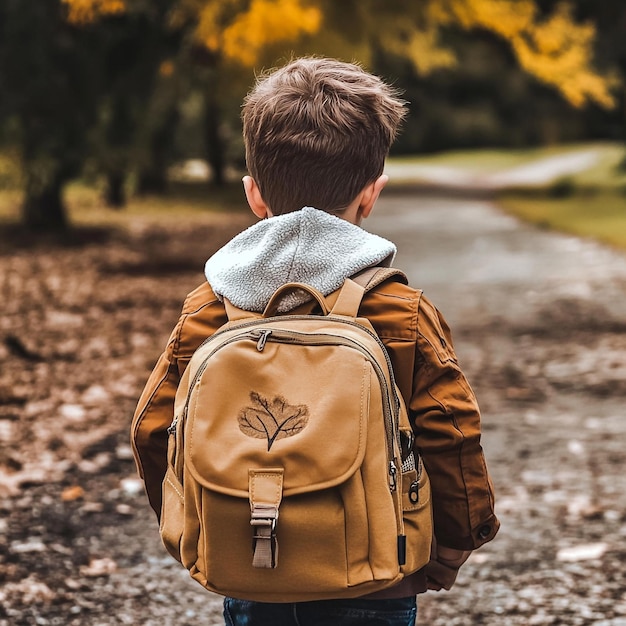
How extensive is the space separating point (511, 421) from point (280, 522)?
3667mm

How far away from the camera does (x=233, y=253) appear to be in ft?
5.98

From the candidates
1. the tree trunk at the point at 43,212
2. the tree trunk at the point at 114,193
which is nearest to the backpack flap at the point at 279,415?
the tree trunk at the point at 43,212

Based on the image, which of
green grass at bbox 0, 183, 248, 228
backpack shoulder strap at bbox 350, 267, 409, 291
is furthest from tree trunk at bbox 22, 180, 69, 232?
backpack shoulder strap at bbox 350, 267, 409, 291

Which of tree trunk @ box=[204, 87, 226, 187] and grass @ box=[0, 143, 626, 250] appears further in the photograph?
tree trunk @ box=[204, 87, 226, 187]

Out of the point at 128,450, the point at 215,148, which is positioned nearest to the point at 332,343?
the point at 128,450

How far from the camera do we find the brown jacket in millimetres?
1749

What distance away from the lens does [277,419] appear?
161 cm

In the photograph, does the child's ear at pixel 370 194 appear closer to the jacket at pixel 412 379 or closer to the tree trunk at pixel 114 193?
the jacket at pixel 412 379

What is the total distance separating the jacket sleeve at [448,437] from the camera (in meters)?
1.77

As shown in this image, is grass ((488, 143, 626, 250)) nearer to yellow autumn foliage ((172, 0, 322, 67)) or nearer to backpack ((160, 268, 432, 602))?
yellow autumn foliage ((172, 0, 322, 67))

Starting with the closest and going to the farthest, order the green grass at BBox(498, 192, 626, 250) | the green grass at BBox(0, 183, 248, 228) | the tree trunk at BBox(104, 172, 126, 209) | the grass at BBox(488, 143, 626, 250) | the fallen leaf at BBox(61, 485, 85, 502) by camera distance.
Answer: the fallen leaf at BBox(61, 485, 85, 502) → the green grass at BBox(498, 192, 626, 250) → the grass at BBox(488, 143, 626, 250) → the green grass at BBox(0, 183, 248, 228) → the tree trunk at BBox(104, 172, 126, 209)

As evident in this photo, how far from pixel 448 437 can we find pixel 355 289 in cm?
32

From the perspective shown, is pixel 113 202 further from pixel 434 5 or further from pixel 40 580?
pixel 40 580

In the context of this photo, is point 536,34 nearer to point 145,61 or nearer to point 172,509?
point 145,61
